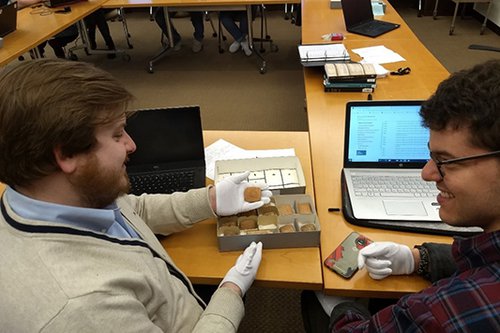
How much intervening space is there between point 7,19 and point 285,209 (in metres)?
3.05

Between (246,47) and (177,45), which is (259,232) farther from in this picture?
(177,45)

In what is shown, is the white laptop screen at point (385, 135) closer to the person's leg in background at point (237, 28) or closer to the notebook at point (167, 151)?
the notebook at point (167, 151)

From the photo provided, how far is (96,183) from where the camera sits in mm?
781

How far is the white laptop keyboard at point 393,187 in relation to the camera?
125cm

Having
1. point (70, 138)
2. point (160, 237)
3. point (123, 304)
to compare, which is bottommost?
point (160, 237)

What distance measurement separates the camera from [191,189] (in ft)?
4.42

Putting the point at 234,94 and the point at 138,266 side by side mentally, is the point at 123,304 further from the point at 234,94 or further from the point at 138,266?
the point at 234,94

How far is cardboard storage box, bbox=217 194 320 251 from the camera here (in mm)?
1118

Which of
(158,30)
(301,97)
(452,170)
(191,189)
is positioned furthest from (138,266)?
(158,30)

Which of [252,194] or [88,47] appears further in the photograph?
[88,47]

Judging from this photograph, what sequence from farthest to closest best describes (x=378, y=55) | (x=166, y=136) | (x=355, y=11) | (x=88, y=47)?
(x=88, y=47), (x=355, y=11), (x=378, y=55), (x=166, y=136)

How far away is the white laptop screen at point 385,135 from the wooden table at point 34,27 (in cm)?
243

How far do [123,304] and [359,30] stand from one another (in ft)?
8.66

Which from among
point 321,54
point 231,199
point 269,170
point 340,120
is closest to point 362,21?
point 321,54
